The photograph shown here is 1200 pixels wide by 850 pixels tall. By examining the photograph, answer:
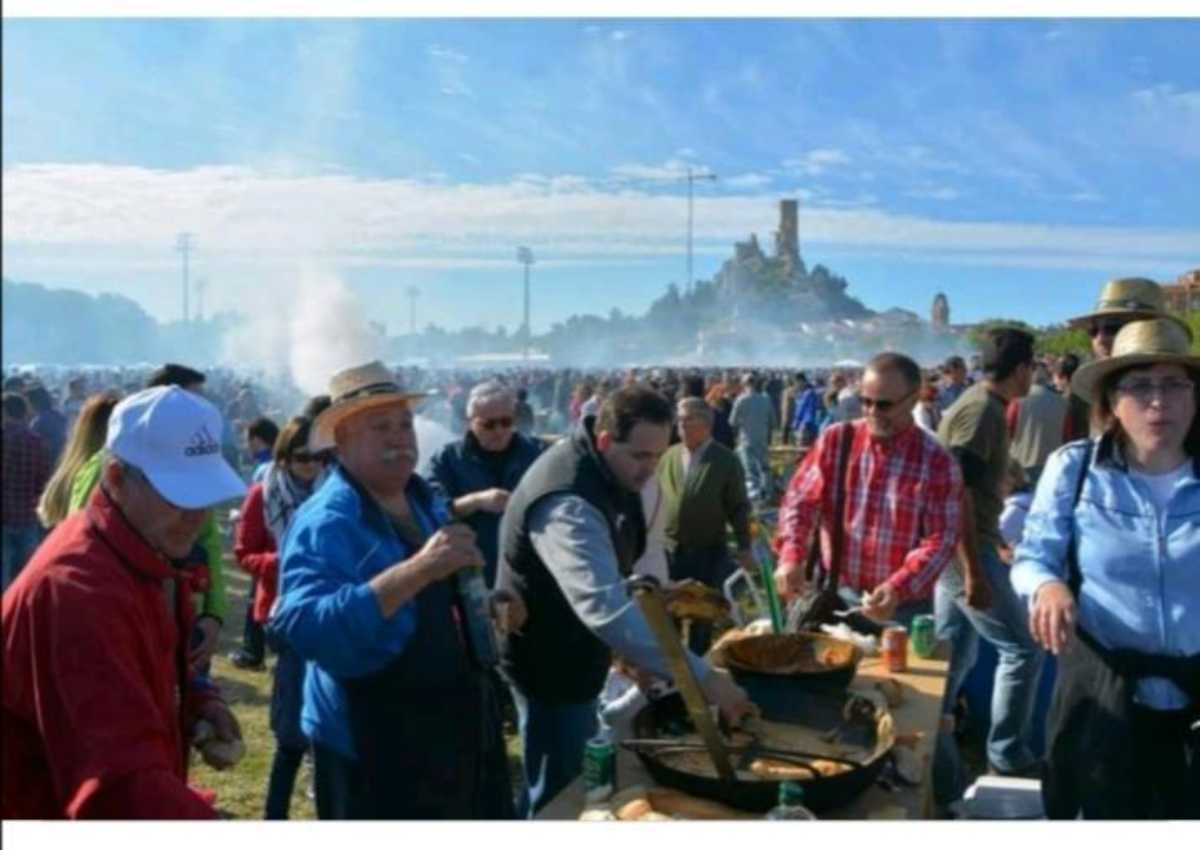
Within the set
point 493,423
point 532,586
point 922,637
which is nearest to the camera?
point 532,586

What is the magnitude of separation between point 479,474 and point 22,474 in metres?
3.63

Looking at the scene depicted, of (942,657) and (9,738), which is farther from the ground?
(9,738)

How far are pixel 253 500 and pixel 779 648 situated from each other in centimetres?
235

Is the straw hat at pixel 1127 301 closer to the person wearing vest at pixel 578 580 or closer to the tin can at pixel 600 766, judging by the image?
the person wearing vest at pixel 578 580

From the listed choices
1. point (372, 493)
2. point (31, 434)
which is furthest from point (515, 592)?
Answer: point (31, 434)

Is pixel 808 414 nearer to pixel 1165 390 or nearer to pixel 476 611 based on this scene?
pixel 1165 390

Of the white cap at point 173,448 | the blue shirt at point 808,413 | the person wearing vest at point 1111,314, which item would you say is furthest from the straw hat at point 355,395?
the blue shirt at point 808,413

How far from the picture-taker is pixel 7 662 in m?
1.41

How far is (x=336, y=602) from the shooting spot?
2.11 metres

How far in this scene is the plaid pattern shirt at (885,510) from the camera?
354 cm

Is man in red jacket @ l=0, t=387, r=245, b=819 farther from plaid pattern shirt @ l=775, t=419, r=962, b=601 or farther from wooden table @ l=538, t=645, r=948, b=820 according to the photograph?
plaid pattern shirt @ l=775, t=419, r=962, b=601

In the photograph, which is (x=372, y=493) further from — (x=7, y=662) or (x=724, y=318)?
(x=724, y=318)

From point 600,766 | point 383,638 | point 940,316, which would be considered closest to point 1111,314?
point 600,766

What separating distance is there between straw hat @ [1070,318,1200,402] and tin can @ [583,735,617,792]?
134 cm
